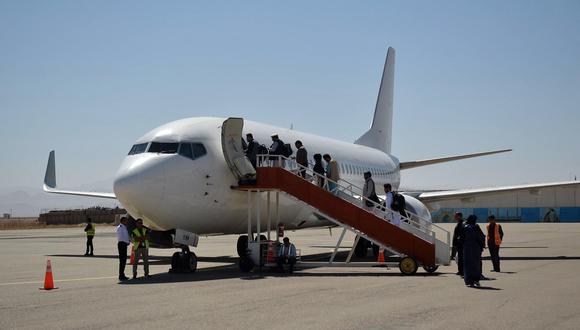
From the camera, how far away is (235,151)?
788 inches

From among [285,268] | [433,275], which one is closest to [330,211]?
[285,268]

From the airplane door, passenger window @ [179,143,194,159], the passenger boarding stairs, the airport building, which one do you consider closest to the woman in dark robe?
the passenger boarding stairs

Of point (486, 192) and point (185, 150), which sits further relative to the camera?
point (486, 192)

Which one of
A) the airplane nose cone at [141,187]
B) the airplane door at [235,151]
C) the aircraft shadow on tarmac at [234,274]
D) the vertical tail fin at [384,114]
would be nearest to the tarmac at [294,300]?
the aircraft shadow on tarmac at [234,274]

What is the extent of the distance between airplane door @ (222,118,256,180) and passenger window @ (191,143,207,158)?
21.8 inches

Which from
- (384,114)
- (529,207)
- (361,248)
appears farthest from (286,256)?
(529,207)

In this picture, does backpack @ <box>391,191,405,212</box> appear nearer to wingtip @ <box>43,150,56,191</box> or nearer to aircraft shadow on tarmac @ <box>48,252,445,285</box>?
aircraft shadow on tarmac @ <box>48,252,445,285</box>

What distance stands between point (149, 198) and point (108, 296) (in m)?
4.85

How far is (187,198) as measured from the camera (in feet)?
62.0

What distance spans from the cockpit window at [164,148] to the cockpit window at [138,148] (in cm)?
28

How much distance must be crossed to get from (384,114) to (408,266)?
24733 millimetres

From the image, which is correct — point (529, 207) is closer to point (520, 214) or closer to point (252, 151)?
point (520, 214)

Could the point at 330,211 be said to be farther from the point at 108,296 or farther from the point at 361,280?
the point at 108,296

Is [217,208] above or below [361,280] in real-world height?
above
